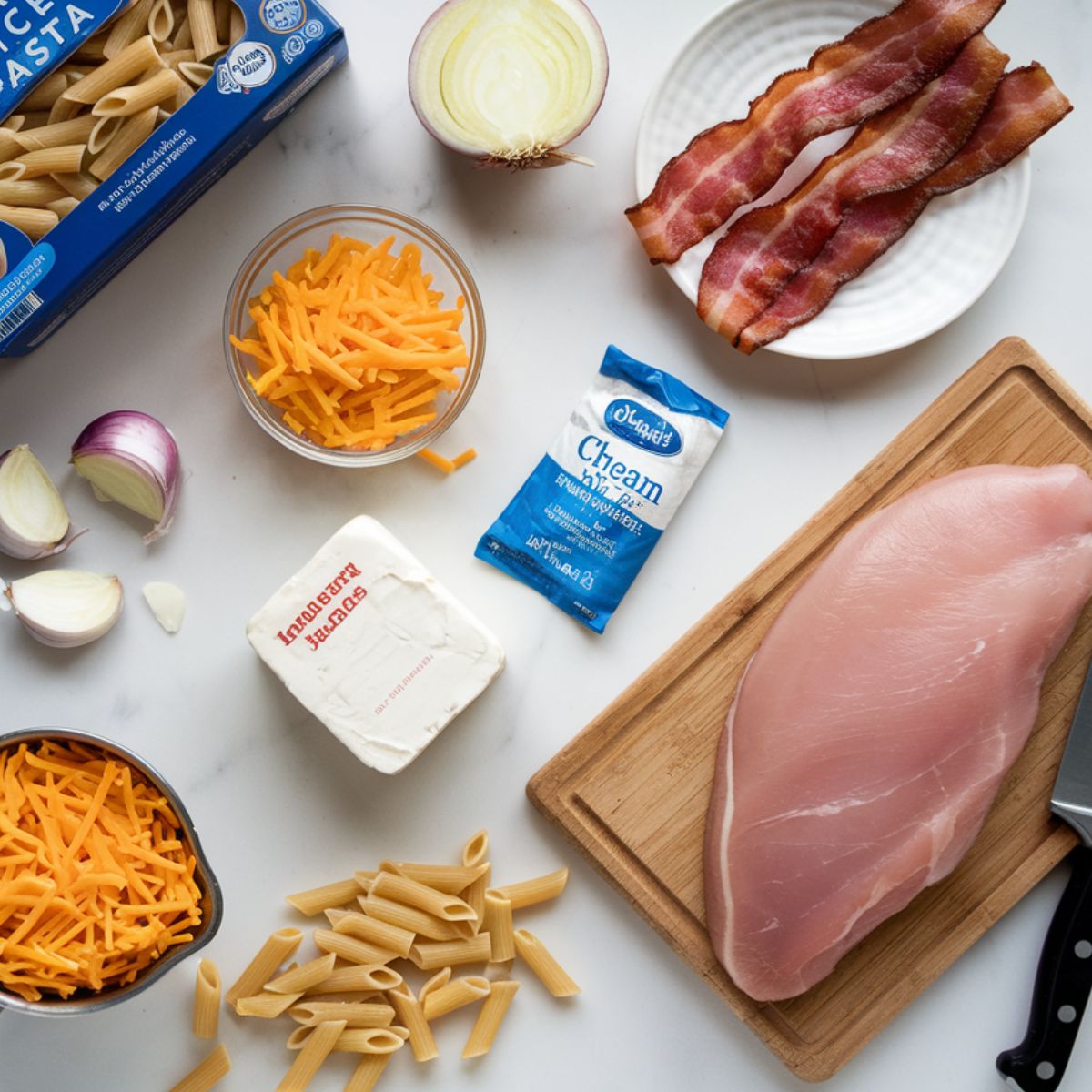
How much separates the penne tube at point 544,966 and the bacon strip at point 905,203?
1.07 metres

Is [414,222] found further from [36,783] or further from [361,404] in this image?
[36,783]

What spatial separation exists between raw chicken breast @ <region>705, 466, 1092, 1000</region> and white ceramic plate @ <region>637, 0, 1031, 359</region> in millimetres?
306

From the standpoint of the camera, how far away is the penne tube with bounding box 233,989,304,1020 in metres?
1.75

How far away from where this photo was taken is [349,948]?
176 cm

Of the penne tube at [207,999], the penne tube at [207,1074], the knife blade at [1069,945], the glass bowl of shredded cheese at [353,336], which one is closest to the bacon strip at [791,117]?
the glass bowl of shredded cheese at [353,336]

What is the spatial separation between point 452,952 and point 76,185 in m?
1.35

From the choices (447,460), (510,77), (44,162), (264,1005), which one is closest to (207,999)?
(264,1005)

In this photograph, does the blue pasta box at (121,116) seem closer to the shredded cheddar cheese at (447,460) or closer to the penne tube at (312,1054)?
the shredded cheddar cheese at (447,460)

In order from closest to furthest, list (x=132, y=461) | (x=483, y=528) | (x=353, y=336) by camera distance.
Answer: (x=353, y=336)
(x=132, y=461)
(x=483, y=528)

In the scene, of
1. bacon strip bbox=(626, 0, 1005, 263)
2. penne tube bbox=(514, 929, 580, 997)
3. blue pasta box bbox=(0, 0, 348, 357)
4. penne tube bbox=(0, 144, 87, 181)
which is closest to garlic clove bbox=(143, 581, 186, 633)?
blue pasta box bbox=(0, 0, 348, 357)

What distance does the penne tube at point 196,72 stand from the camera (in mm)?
1501

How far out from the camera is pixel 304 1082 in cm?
177

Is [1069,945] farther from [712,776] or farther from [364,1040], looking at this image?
[364,1040]

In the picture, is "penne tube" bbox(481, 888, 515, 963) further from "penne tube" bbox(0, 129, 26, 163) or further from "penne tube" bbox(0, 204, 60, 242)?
"penne tube" bbox(0, 129, 26, 163)
